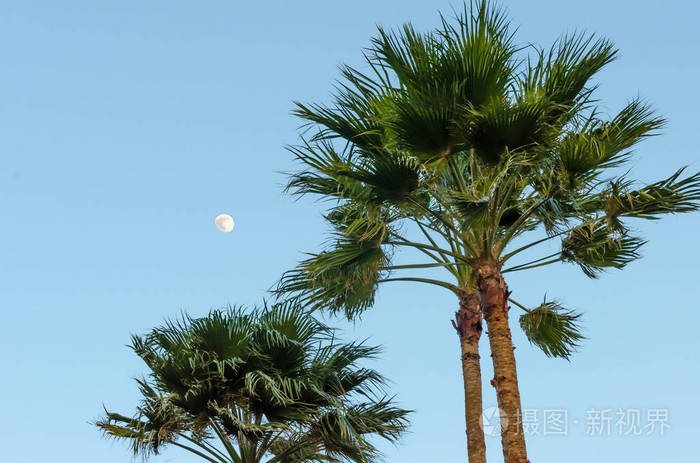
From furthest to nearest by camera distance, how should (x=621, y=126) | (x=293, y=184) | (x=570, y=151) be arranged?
(x=293, y=184) < (x=621, y=126) < (x=570, y=151)

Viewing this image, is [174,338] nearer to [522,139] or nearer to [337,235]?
[337,235]

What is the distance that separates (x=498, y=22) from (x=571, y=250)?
10.4ft

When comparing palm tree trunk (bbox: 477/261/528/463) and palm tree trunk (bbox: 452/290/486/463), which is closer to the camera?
palm tree trunk (bbox: 477/261/528/463)

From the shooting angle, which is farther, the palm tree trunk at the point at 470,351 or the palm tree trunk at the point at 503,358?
the palm tree trunk at the point at 470,351

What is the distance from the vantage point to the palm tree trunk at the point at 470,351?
1059cm

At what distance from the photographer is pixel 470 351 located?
34.9ft

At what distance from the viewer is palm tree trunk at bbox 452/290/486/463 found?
10.6 meters

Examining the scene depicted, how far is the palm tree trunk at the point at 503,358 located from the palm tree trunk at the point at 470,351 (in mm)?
1879

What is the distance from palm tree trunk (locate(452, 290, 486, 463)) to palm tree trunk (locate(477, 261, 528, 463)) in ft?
6.17

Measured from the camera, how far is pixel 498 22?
854cm

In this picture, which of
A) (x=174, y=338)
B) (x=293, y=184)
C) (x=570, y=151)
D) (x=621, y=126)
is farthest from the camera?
(x=174, y=338)

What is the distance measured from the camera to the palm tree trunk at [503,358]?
789cm

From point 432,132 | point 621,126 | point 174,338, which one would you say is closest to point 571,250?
point 621,126

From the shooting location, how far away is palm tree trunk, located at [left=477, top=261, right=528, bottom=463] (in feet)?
25.9
